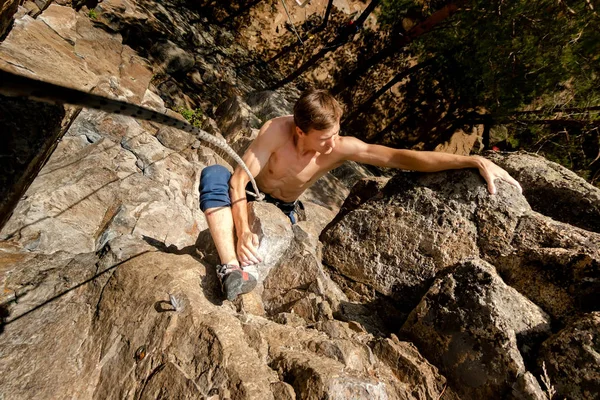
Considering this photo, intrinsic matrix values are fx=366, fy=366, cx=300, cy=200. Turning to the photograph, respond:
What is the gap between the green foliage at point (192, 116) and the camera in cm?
761

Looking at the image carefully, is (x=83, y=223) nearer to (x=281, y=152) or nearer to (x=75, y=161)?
(x=75, y=161)

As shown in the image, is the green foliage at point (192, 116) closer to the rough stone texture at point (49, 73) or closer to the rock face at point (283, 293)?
the rough stone texture at point (49, 73)

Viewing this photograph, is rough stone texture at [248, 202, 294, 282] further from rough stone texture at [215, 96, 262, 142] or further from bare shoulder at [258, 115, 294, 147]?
rough stone texture at [215, 96, 262, 142]

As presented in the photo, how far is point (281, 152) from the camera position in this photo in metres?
3.47

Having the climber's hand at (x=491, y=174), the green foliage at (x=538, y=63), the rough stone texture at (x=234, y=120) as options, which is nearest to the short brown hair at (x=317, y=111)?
the climber's hand at (x=491, y=174)

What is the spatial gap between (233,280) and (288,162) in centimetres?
133

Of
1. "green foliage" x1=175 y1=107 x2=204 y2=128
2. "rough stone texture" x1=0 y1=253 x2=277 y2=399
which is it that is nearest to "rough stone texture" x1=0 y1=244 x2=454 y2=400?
"rough stone texture" x1=0 y1=253 x2=277 y2=399

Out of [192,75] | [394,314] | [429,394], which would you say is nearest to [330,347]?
[429,394]

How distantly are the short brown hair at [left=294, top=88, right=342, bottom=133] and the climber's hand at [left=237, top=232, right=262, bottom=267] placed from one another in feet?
3.42

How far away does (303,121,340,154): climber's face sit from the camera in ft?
10.2

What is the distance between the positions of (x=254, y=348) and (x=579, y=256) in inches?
88.7

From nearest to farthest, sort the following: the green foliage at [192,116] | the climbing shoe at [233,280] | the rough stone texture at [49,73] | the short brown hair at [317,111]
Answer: the rough stone texture at [49,73] < the climbing shoe at [233,280] < the short brown hair at [317,111] < the green foliage at [192,116]

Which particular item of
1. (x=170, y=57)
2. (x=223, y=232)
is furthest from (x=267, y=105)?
(x=223, y=232)

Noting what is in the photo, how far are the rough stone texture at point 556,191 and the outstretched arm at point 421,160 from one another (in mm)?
362
